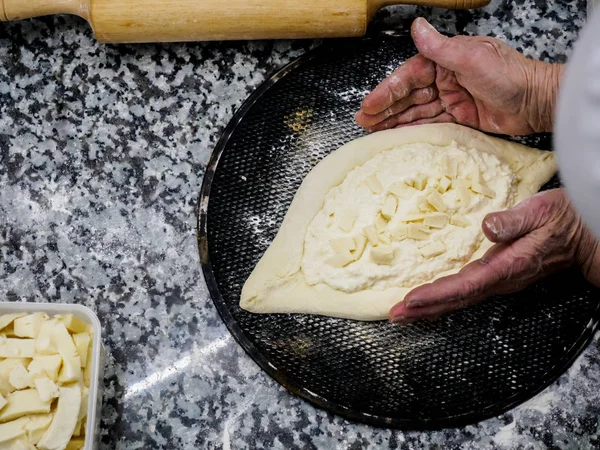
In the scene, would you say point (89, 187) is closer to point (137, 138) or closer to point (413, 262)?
point (137, 138)

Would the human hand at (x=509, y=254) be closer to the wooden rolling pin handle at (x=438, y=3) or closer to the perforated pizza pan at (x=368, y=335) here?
the perforated pizza pan at (x=368, y=335)

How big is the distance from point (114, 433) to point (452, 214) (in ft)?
2.30

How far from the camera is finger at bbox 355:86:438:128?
1.16 m

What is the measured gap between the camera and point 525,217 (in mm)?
1015

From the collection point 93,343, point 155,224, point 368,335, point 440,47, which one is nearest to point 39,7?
point 155,224

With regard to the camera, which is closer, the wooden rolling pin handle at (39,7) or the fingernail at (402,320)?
the fingernail at (402,320)

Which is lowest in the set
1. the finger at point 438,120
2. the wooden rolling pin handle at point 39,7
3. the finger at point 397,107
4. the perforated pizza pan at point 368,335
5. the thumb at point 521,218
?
the perforated pizza pan at point 368,335

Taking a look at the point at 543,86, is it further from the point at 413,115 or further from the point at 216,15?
the point at 216,15

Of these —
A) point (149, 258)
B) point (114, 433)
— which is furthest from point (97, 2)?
point (114, 433)

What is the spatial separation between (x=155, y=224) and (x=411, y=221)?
0.48 m

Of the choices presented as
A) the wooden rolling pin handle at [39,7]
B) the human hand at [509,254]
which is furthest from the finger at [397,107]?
the wooden rolling pin handle at [39,7]

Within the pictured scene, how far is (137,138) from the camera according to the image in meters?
1.23

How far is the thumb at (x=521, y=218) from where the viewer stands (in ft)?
3.28

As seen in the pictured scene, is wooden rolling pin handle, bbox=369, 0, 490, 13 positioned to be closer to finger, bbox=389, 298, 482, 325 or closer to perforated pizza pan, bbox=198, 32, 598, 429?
perforated pizza pan, bbox=198, 32, 598, 429
